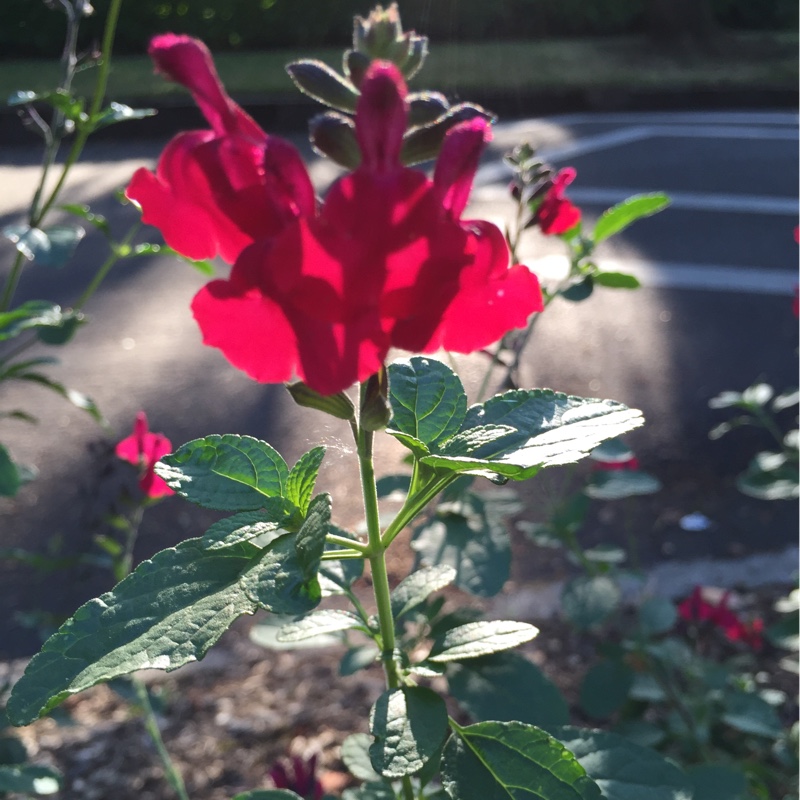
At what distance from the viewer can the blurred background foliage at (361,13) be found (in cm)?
1080

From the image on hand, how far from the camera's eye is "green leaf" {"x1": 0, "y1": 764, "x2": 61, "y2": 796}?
47.7 inches

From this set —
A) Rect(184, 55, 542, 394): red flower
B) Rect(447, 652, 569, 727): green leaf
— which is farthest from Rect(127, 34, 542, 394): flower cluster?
Rect(447, 652, 569, 727): green leaf

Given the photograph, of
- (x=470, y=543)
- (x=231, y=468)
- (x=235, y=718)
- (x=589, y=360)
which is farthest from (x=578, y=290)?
(x=589, y=360)

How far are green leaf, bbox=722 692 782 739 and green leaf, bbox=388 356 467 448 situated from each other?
1.15 meters

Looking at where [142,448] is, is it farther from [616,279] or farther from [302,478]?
[302,478]

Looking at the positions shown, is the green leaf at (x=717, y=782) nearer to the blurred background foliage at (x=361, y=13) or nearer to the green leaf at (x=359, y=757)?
the green leaf at (x=359, y=757)

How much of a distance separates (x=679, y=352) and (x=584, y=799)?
3.63 meters

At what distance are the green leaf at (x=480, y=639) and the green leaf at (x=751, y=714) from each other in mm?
1019

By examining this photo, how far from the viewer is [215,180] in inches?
23.5

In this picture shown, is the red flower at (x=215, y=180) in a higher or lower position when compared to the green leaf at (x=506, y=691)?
higher

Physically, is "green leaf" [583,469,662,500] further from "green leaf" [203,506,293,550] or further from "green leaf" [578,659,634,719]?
"green leaf" [203,506,293,550]

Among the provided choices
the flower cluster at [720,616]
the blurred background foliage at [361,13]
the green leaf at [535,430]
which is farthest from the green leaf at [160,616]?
the blurred background foliage at [361,13]

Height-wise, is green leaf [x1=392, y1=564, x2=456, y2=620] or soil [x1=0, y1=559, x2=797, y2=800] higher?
green leaf [x1=392, y1=564, x2=456, y2=620]

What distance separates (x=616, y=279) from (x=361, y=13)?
12.1m
